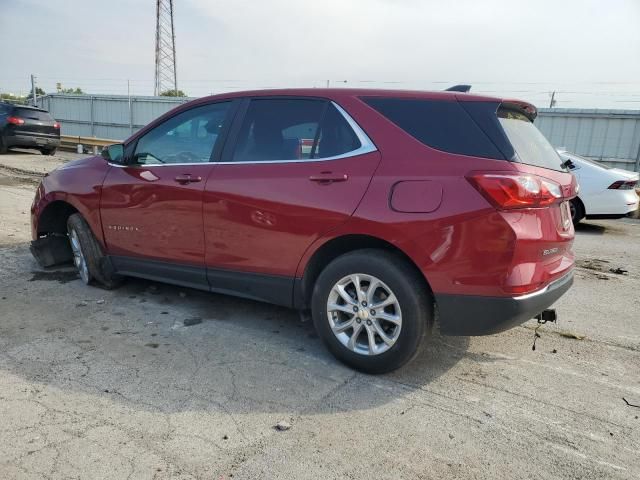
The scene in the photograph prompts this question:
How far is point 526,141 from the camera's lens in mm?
3041

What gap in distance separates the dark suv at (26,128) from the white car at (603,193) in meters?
15.4

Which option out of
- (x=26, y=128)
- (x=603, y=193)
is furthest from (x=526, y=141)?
(x=26, y=128)

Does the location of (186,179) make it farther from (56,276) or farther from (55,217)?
(56,276)

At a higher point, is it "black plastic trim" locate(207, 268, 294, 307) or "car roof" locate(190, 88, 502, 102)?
"car roof" locate(190, 88, 502, 102)

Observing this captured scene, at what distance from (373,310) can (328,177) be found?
89 cm

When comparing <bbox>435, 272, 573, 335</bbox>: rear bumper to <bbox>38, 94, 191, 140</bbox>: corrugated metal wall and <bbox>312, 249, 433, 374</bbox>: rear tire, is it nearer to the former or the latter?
<bbox>312, 249, 433, 374</bbox>: rear tire

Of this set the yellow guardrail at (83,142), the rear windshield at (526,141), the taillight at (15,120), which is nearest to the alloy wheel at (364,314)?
the rear windshield at (526,141)

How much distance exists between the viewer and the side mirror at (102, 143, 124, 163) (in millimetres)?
4336

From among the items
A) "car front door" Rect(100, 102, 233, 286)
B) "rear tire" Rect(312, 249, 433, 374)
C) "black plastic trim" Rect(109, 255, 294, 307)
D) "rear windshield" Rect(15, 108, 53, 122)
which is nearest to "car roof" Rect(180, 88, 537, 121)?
"car front door" Rect(100, 102, 233, 286)

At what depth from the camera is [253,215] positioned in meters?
3.44

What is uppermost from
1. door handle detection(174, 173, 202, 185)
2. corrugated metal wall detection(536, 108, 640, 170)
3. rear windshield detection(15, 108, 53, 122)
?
corrugated metal wall detection(536, 108, 640, 170)

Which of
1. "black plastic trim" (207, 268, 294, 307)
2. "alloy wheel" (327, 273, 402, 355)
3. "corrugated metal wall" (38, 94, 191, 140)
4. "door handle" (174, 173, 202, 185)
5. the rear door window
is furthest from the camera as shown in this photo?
"corrugated metal wall" (38, 94, 191, 140)

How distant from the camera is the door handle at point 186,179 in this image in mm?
3712

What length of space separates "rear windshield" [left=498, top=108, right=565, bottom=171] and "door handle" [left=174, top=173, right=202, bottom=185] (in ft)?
7.13
